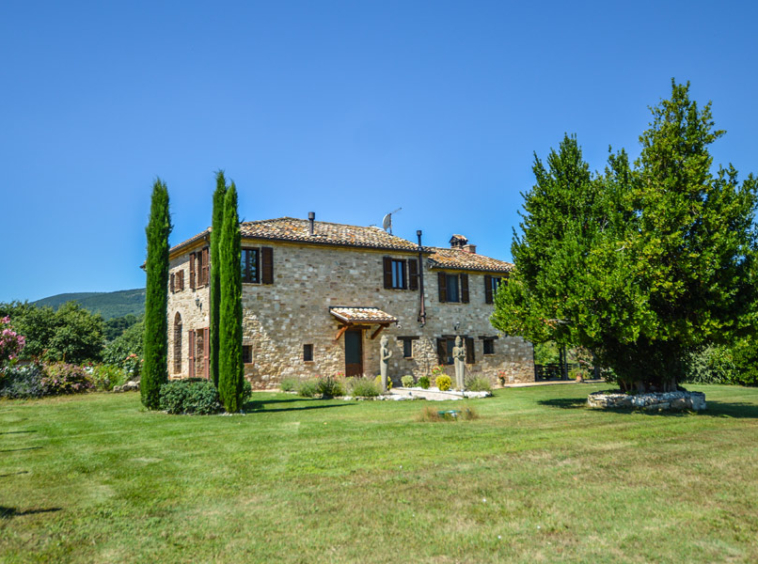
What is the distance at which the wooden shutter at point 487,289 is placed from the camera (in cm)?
2652

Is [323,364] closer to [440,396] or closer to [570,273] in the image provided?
[440,396]

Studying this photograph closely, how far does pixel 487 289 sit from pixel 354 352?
7.86 meters

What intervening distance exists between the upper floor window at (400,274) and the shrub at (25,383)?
13482mm

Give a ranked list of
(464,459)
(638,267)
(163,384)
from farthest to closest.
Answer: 1. (163,384)
2. (638,267)
3. (464,459)

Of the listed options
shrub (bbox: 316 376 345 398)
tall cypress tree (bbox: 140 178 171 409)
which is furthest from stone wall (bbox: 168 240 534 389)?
tall cypress tree (bbox: 140 178 171 409)

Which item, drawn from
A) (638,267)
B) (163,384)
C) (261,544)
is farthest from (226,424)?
(638,267)

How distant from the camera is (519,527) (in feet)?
15.2

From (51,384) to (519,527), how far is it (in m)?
18.5

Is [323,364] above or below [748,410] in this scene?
above

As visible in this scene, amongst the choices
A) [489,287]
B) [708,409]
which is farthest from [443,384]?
[708,409]

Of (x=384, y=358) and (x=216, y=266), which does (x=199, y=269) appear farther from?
(x=384, y=358)

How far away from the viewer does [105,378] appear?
783 inches

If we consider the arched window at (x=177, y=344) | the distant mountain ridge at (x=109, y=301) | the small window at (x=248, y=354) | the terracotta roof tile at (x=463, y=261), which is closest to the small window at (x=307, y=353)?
the small window at (x=248, y=354)

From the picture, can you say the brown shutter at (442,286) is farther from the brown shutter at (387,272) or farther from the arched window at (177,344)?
the arched window at (177,344)
